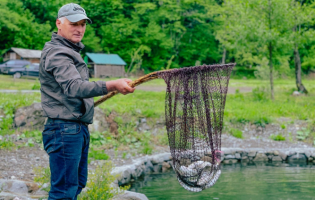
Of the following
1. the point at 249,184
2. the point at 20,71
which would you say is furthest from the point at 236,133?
the point at 20,71

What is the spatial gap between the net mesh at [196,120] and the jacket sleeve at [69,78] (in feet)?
3.47

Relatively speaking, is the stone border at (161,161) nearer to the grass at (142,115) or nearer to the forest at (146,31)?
the grass at (142,115)

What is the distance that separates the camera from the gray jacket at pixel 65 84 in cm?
251

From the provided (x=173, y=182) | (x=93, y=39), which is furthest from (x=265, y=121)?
(x=93, y=39)

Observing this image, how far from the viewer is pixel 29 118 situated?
880 cm

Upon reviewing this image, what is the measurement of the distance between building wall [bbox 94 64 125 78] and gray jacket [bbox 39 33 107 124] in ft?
90.7

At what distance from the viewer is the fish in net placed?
11.6ft

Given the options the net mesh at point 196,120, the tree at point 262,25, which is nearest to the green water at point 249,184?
the net mesh at point 196,120

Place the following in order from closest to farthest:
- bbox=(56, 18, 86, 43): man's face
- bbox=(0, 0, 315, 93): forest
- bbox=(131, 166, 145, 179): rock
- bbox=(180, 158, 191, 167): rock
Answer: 1. bbox=(56, 18, 86, 43): man's face
2. bbox=(180, 158, 191, 167): rock
3. bbox=(131, 166, 145, 179): rock
4. bbox=(0, 0, 315, 93): forest

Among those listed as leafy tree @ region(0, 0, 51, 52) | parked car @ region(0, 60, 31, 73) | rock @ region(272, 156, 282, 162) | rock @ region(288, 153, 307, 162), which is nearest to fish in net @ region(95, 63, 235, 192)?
rock @ region(272, 156, 282, 162)

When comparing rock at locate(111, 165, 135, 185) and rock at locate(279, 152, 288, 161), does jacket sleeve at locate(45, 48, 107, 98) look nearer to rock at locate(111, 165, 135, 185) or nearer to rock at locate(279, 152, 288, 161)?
rock at locate(111, 165, 135, 185)

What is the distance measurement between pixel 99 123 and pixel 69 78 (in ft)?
22.2

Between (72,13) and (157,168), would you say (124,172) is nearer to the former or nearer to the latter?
(157,168)

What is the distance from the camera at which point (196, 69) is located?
3461mm
